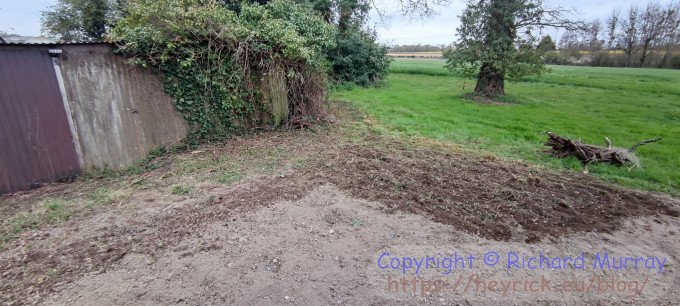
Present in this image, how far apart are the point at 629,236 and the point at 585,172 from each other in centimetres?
220

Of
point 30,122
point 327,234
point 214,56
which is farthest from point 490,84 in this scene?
point 30,122

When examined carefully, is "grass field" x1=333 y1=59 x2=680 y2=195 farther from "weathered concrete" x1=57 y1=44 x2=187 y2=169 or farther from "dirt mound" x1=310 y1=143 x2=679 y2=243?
"weathered concrete" x1=57 y1=44 x2=187 y2=169

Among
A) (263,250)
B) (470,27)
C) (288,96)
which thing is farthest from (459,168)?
(470,27)

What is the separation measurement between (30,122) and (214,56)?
2.93 m

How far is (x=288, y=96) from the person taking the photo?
798 cm

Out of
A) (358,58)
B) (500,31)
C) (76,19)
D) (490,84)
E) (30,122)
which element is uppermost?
(76,19)

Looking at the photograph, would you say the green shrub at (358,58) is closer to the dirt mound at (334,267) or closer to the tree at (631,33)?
the dirt mound at (334,267)

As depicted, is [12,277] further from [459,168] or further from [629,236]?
[629,236]

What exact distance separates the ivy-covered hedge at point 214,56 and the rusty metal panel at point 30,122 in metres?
1.17

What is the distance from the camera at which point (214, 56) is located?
607cm

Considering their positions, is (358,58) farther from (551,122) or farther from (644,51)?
(644,51)

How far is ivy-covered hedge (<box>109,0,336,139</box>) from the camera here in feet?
18.2

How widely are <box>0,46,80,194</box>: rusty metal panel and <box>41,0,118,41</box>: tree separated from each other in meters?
19.2

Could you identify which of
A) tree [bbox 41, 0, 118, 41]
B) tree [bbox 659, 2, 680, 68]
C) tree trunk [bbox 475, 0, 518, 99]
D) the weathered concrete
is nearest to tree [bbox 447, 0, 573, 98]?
tree trunk [bbox 475, 0, 518, 99]
